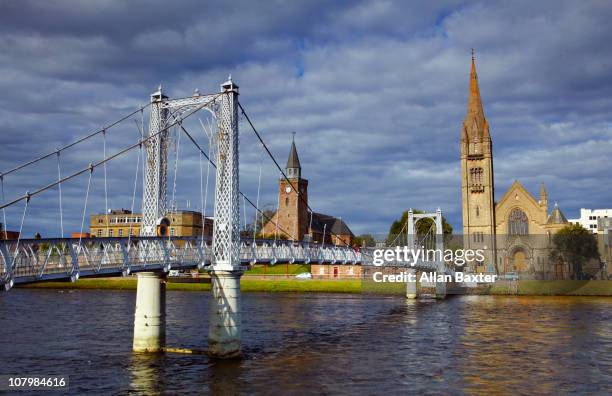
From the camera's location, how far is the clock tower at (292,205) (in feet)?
405

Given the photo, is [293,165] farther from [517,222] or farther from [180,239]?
[180,239]

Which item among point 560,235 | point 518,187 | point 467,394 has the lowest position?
point 467,394

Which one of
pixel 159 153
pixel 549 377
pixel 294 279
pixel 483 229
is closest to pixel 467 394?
pixel 549 377

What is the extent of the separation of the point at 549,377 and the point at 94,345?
24345 mm

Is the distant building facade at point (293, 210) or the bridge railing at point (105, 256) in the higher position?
the distant building facade at point (293, 210)

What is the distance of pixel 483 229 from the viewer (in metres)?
113

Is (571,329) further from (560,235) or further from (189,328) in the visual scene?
(560,235)

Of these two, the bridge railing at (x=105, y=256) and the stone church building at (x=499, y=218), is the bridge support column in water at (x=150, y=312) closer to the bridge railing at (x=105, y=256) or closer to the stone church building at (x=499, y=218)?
the bridge railing at (x=105, y=256)

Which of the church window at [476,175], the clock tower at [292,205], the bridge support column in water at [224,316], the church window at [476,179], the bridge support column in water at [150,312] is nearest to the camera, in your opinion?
the bridge support column in water at [224,316]

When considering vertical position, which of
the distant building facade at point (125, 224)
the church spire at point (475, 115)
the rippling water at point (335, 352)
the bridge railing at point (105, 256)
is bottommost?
the rippling water at point (335, 352)

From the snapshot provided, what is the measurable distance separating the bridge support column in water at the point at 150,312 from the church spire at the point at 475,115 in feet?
331

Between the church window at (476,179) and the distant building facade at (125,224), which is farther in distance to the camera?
the church window at (476,179)

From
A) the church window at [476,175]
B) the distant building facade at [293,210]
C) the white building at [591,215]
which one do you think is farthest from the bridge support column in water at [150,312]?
the white building at [591,215]

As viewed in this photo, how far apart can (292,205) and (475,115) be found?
137 ft
